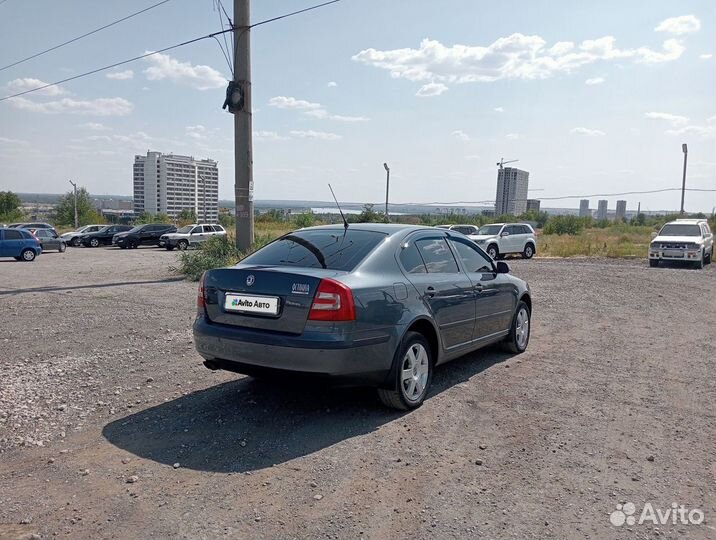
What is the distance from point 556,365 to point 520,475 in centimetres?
319

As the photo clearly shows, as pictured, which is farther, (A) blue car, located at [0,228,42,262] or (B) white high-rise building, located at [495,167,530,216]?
(B) white high-rise building, located at [495,167,530,216]

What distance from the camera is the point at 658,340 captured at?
8.38 meters

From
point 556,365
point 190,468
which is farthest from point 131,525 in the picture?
→ point 556,365

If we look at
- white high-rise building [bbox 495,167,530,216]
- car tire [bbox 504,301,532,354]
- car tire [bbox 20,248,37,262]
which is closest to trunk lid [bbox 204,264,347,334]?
car tire [bbox 504,301,532,354]

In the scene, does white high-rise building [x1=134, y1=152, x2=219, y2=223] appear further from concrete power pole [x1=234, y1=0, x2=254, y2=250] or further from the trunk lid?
the trunk lid

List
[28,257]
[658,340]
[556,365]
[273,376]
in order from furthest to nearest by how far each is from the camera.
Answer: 1. [28,257]
2. [658,340]
3. [556,365]
4. [273,376]

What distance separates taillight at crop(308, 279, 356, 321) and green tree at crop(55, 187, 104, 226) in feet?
244

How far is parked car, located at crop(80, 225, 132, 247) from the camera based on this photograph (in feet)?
128

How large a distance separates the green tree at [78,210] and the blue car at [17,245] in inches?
1975

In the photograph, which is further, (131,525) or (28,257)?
(28,257)

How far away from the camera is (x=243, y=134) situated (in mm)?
15602

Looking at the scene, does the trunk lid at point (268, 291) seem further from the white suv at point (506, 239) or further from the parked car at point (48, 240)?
the parked car at point (48, 240)

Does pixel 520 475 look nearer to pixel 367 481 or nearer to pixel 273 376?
pixel 367 481

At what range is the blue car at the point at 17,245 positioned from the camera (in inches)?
962
